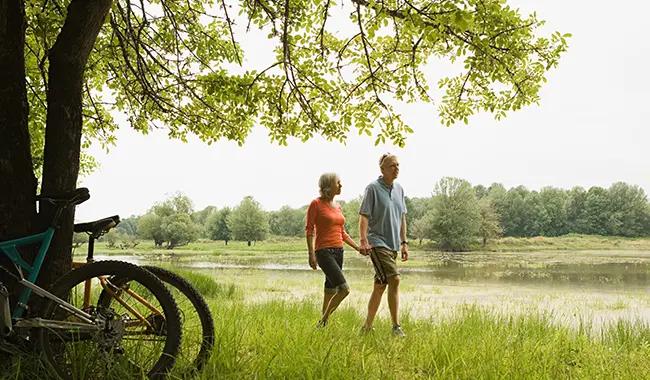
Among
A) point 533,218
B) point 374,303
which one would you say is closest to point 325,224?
point 374,303

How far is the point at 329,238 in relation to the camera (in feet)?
16.1

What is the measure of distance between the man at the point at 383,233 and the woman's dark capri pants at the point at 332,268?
35 centimetres

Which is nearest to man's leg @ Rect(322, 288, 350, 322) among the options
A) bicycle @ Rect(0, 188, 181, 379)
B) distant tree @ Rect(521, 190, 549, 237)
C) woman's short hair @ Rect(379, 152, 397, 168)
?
woman's short hair @ Rect(379, 152, 397, 168)

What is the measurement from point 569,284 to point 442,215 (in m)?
41.5

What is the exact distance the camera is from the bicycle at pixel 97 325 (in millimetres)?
2467

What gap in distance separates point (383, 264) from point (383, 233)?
0.97 ft

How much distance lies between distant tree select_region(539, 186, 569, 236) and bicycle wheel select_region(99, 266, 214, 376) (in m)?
85.4

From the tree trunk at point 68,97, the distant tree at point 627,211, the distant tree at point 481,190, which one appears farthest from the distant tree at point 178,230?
the distant tree at point 627,211

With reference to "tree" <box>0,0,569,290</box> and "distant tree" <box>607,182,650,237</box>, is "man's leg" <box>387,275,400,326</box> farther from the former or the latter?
"distant tree" <box>607,182,650,237</box>

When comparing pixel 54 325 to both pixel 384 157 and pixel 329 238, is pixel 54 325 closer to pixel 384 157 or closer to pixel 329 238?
pixel 329 238

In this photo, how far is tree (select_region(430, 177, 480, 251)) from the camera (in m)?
57.1

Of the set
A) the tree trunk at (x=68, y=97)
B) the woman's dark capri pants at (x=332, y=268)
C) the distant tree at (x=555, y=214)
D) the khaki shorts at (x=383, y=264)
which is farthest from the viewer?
the distant tree at (x=555, y=214)

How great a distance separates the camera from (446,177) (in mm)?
62000

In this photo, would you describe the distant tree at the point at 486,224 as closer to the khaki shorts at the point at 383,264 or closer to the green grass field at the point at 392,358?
the khaki shorts at the point at 383,264
